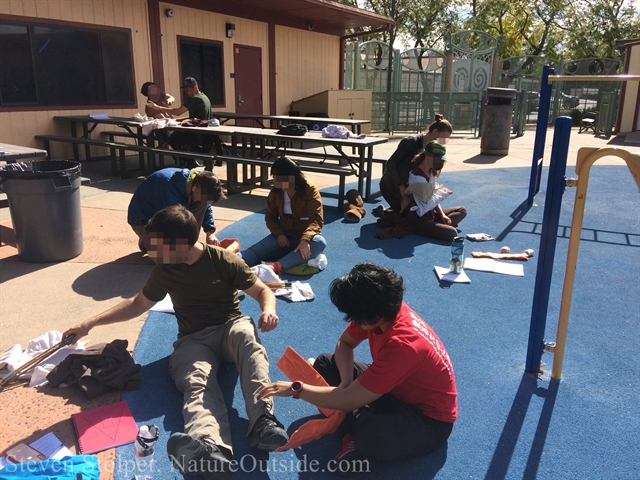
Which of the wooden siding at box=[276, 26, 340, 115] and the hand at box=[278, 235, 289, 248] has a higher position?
the wooden siding at box=[276, 26, 340, 115]

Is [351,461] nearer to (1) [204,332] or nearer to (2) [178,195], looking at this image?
(1) [204,332]

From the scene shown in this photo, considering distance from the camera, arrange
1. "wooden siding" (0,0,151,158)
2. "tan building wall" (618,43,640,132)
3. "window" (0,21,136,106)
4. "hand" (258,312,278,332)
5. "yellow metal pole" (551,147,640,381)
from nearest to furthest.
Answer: "yellow metal pole" (551,147,640,381) < "hand" (258,312,278,332) < "window" (0,21,136,106) < "wooden siding" (0,0,151,158) < "tan building wall" (618,43,640,132)

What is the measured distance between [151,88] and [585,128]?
16.5 meters

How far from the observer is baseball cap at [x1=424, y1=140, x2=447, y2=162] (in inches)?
237

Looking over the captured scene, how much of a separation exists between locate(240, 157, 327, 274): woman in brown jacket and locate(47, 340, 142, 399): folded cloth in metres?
1.97

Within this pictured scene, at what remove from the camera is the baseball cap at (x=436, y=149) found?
6.02 metres

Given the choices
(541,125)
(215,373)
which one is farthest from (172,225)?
(541,125)

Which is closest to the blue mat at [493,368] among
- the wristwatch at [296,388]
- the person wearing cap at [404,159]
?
the wristwatch at [296,388]

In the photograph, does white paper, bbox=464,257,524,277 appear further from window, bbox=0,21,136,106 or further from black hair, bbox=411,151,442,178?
window, bbox=0,21,136,106

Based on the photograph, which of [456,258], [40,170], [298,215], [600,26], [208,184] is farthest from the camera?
[600,26]

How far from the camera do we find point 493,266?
521 centimetres

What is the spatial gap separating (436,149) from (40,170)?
4240 mm

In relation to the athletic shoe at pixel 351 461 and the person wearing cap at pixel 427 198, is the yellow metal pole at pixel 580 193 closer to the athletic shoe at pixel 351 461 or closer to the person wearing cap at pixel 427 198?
the athletic shoe at pixel 351 461

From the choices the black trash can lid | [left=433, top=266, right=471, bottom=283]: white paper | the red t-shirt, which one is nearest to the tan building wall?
[left=433, top=266, right=471, bottom=283]: white paper
